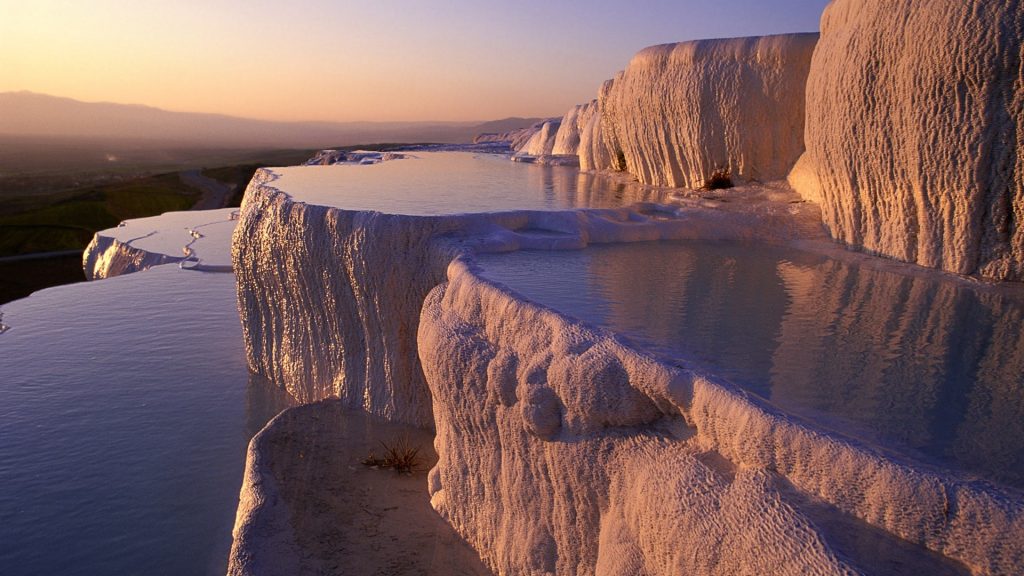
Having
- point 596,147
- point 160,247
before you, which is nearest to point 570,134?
point 596,147

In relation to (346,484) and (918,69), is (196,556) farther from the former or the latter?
(918,69)

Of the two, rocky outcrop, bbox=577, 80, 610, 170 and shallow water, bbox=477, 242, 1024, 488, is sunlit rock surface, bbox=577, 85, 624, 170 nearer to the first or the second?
rocky outcrop, bbox=577, 80, 610, 170

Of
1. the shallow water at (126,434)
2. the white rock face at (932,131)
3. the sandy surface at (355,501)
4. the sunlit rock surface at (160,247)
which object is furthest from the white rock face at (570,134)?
the sandy surface at (355,501)

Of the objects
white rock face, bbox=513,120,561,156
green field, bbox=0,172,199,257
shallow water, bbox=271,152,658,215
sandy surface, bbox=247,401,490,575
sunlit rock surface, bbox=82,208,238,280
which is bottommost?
green field, bbox=0,172,199,257

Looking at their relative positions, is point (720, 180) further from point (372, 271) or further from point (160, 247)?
point (160, 247)

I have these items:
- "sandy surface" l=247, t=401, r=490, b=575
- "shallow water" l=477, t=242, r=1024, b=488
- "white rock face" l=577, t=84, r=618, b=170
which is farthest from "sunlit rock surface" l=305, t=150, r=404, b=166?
"shallow water" l=477, t=242, r=1024, b=488

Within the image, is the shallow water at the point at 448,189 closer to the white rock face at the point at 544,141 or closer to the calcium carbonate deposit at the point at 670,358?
the calcium carbonate deposit at the point at 670,358

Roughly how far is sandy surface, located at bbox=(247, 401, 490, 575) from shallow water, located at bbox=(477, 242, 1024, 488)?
6.15 ft

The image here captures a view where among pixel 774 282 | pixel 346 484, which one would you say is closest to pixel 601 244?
pixel 774 282

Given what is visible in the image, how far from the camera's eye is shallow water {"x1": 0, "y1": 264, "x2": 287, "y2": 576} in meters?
5.13

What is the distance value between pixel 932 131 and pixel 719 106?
408 cm

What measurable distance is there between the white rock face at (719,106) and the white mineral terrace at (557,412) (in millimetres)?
661

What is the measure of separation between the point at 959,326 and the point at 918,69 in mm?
1966

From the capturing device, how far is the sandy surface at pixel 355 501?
449 cm
